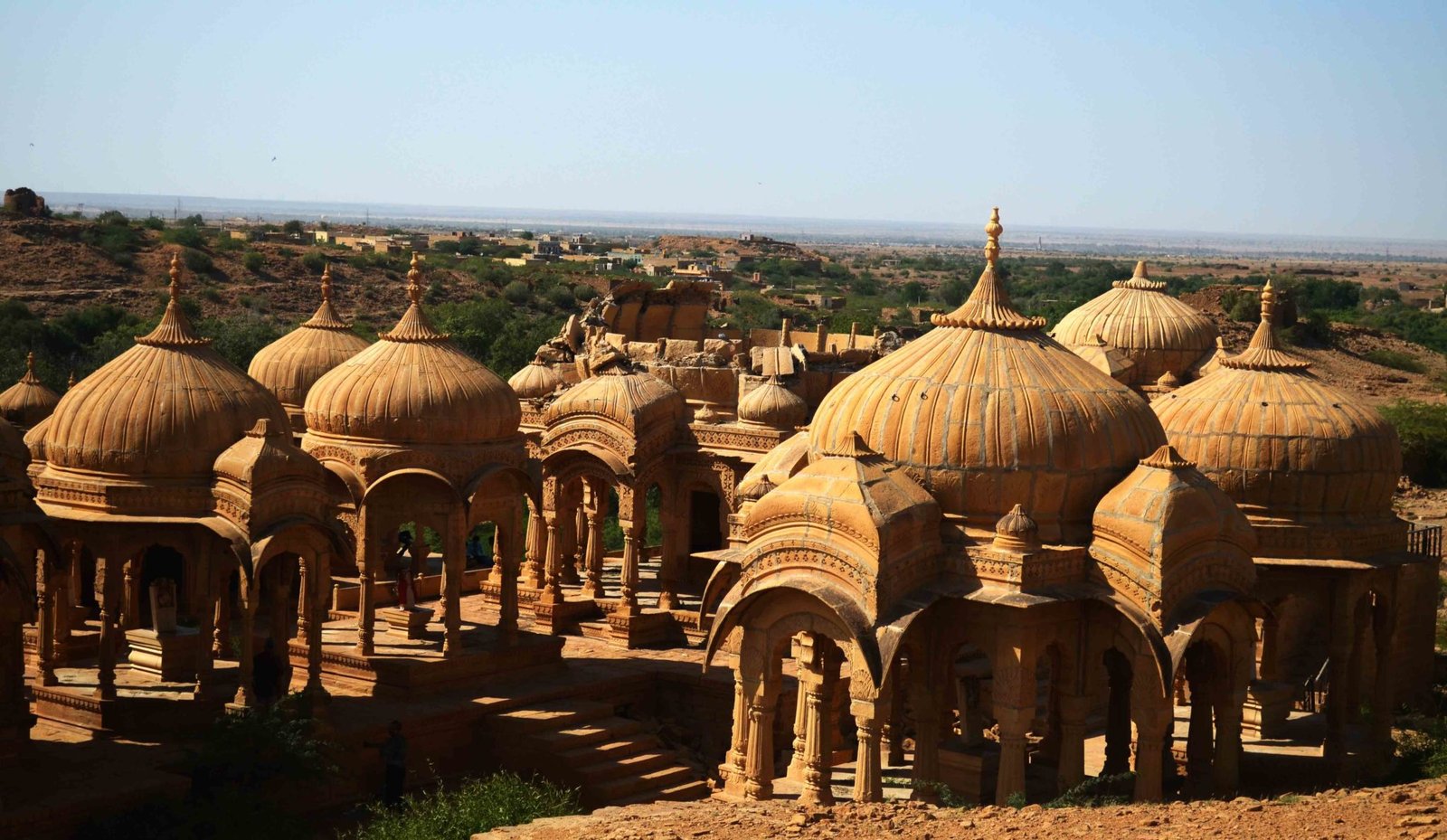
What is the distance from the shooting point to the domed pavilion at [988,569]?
15.8 meters

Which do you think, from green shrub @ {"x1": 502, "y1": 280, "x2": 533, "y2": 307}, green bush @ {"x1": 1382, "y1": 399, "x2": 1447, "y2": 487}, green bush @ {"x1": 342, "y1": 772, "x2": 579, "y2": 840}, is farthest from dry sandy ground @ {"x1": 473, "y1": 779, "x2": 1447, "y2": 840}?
green shrub @ {"x1": 502, "y1": 280, "x2": 533, "y2": 307}

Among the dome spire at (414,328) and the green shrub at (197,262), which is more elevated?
the dome spire at (414,328)

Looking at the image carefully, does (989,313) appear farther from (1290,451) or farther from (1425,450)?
(1425,450)

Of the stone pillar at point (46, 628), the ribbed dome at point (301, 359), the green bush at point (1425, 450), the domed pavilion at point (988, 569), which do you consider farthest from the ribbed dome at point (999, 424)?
the green bush at point (1425, 450)

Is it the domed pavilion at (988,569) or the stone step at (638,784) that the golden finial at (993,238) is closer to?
the domed pavilion at (988,569)

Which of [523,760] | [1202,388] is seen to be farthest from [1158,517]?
[523,760]

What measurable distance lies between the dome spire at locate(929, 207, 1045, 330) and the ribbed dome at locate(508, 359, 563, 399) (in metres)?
11.2

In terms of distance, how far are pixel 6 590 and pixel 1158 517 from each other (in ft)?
34.1

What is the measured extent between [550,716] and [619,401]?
18.5 ft

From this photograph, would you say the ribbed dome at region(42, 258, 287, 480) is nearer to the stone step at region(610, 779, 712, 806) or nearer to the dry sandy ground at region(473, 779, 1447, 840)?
the stone step at region(610, 779, 712, 806)

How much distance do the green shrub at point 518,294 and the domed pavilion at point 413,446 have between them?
54.5 m

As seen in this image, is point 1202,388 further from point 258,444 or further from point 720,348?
point 720,348

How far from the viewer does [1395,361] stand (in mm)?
59844

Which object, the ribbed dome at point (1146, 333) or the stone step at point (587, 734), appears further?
the ribbed dome at point (1146, 333)
